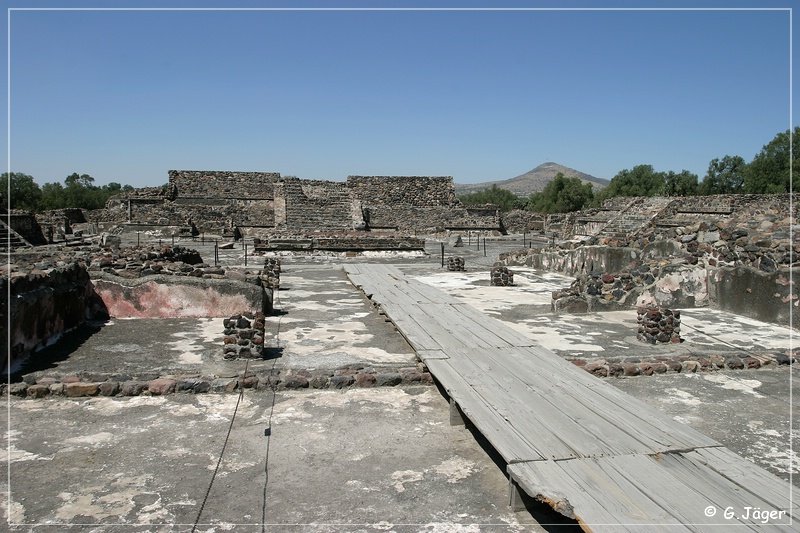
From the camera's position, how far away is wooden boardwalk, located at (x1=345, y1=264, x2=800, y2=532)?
2777 mm

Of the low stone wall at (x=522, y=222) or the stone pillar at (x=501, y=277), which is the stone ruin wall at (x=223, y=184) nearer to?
the low stone wall at (x=522, y=222)

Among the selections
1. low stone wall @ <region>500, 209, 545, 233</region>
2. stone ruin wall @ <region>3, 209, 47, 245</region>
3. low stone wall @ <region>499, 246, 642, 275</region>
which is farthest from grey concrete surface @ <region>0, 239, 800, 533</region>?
low stone wall @ <region>500, 209, 545, 233</region>

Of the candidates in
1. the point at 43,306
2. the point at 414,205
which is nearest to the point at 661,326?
the point at 43,306

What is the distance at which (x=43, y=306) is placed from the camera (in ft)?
21.6

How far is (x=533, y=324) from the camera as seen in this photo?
7734 mm

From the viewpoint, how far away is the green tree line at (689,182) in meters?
52.7

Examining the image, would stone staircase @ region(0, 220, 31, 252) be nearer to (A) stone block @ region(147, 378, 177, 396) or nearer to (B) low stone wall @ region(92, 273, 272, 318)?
(B) low stone wall @ region(92, 273, 272, 318)

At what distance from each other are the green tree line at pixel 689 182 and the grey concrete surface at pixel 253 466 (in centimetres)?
4948

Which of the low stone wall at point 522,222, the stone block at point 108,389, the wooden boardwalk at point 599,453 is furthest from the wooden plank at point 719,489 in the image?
the low stone wall at point 522,222

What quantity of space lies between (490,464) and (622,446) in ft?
2.44

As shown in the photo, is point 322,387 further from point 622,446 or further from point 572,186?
point 572,186

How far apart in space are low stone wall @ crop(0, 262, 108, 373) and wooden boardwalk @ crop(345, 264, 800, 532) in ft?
12.2

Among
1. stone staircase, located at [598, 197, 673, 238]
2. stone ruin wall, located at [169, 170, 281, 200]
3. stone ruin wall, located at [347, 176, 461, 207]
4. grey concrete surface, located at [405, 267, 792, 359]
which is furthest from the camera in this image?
stone ruin wall, located at [169, 170, 281, 200]

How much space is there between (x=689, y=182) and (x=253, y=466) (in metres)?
67.5
